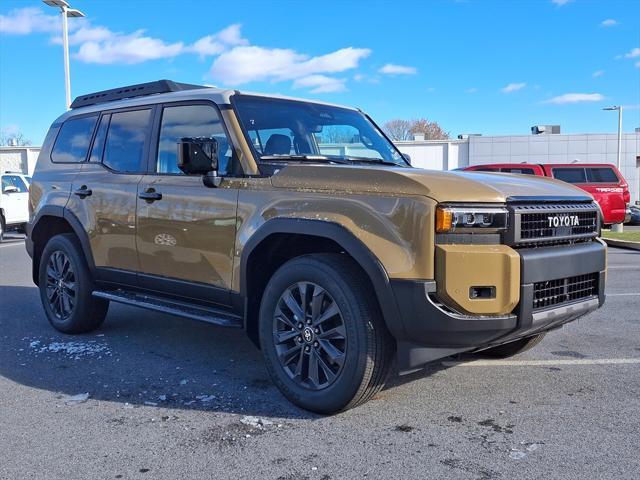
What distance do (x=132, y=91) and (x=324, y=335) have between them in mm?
3206

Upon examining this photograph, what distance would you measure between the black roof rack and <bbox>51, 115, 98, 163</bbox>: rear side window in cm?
25

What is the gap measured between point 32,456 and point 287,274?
1700 millimetres

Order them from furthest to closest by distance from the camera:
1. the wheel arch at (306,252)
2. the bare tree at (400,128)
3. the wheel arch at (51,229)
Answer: the bare tree at (400,128), the wheel arch at (51,229), the wheel arch at (306,252)

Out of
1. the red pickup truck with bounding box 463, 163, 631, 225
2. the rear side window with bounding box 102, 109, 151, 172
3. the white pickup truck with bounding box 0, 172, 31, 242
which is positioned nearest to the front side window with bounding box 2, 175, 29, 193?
the white pickup truck with bounding box 0, 172, 31, 242

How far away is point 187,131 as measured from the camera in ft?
15.3

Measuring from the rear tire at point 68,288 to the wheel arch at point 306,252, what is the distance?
84.1 inches

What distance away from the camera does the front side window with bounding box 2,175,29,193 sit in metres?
16.4

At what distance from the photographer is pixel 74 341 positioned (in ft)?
18.1

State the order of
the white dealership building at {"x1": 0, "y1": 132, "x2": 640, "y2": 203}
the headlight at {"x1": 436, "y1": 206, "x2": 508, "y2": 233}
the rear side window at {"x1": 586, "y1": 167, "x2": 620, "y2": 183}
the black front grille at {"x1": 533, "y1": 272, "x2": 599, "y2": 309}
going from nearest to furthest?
the headlight at {"x1": 436, "y1": 206, "x2": 508, "y2": 233} < the black front grille at {"x1": 533, "y1": 272, "x2": 599, "y2": 309} < the rear side window at {"x1": 586, "y1": 167, "x2": 620, "y2": 183} < the white dealership building at {"x1": 0, "y1": 132, "x2": 640, "y2": 203}

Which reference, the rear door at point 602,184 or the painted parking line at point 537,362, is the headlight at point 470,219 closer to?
the painted parking line at point 537,362

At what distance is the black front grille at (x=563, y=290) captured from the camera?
3449mm

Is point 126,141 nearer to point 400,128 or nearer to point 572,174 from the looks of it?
point 572,174

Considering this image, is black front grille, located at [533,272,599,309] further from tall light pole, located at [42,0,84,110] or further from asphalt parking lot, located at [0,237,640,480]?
tall light pole, located at [42,0,84,110]

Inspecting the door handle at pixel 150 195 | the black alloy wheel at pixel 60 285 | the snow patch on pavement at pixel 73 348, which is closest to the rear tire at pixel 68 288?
the black alloy wheel at pixel 60 285
